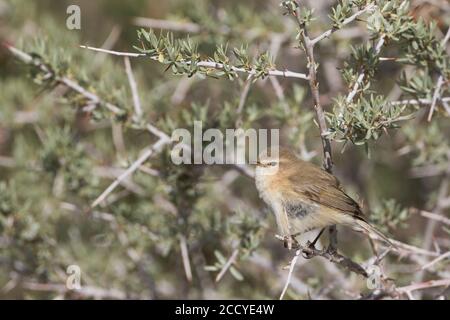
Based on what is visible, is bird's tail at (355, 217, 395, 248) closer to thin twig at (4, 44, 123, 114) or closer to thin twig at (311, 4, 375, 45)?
thin twig at (311, 4, 375, 45)

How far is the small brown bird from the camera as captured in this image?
3227 mm

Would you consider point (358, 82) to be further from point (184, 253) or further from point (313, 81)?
point (184, 253)

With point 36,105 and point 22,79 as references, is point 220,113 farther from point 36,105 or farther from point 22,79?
point 22,79

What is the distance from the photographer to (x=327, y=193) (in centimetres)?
331

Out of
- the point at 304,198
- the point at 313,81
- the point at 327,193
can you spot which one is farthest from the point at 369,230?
the point at 313,81

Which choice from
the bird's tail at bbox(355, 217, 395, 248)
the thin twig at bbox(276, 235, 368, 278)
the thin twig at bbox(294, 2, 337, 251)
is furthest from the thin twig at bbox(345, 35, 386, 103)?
the bird's tail at bbox(355, 217, 395, 248)

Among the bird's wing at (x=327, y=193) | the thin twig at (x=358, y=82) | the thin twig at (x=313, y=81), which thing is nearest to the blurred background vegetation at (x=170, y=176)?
the bird's wing at (x=327, y=193)

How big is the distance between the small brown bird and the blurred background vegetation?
134 millimetres

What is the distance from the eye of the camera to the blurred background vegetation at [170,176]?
364cm

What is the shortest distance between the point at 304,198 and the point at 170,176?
0.82 meters

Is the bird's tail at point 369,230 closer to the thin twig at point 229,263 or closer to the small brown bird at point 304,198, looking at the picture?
the small brown bird at point 304,198

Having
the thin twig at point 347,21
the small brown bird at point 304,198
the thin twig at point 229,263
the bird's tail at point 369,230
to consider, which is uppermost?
the thin twig at point 347,21

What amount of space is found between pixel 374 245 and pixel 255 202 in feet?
7.33

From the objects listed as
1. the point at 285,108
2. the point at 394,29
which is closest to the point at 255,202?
the point at 285,108
